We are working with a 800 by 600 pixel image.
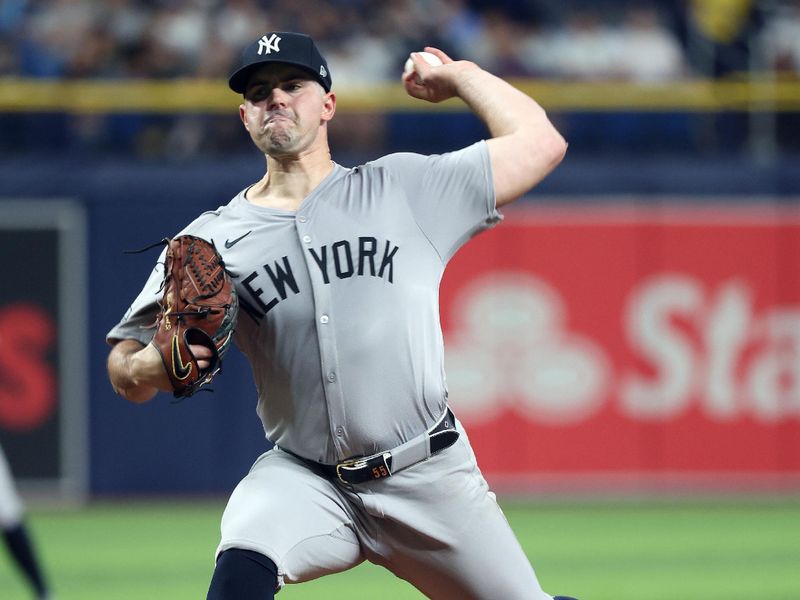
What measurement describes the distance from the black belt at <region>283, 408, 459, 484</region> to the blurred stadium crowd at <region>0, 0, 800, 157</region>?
8121mm

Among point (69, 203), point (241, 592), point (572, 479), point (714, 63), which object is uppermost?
point (714, 63)

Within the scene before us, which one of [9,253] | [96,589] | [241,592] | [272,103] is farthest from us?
[9,253]

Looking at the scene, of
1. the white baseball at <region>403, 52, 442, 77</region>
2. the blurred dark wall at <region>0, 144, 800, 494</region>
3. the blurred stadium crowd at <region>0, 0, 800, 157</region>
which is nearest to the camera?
the white baseball at <region>403, 52, 442, 77</region>

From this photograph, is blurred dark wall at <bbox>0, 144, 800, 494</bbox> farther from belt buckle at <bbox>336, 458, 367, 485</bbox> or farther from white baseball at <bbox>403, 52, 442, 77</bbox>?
belt buckle at <bbox>336, 458, 367, 485</bbox>

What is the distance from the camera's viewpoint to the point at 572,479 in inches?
472

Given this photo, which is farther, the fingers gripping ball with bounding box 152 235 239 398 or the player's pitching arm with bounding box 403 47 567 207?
the player's pitching arm with bounding box 403 47 567 207

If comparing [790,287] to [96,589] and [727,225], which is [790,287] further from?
[96,589]

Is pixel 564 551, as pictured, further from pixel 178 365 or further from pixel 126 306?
pixel 178 365

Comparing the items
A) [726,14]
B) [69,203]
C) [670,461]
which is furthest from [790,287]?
[69,203]

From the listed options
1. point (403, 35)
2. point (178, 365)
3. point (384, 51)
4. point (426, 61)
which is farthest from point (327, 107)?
point (403, 35)

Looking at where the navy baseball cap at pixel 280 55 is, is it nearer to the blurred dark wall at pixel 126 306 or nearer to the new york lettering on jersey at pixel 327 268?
the new york lettering on jersey at pixel 327 268

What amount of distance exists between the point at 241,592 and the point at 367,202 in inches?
48.5

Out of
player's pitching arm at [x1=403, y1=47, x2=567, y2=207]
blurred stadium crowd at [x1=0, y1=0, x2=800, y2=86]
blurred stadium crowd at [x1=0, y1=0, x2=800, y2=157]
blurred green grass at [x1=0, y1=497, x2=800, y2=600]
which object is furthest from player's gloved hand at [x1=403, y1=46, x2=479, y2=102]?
blurred stadium crowd at [x1=0, y1=0, x2=800, y2=86]

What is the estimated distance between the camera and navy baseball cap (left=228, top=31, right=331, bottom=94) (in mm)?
4281
